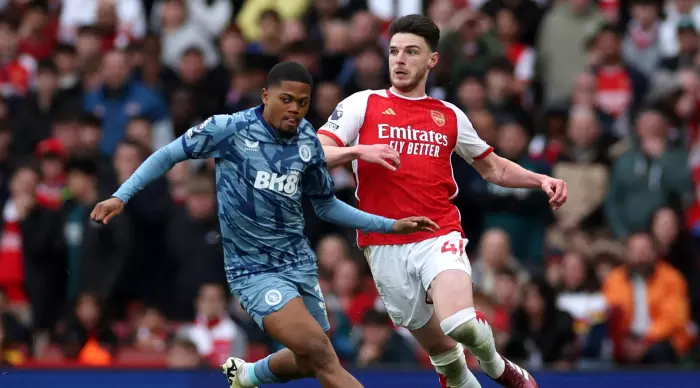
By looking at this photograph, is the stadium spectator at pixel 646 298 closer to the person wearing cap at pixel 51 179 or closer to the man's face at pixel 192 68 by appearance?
the man's face at pixel 192 68

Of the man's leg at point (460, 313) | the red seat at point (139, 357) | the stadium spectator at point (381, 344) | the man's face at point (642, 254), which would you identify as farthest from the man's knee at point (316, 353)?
the man's face at point (642, 254)

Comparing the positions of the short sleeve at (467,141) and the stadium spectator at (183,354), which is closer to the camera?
the short sleeve at (467,141)

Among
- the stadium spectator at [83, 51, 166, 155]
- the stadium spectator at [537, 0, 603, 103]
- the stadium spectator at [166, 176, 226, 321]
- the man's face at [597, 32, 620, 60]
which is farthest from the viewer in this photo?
the stadium spectator at [537, 0, 603, 103]

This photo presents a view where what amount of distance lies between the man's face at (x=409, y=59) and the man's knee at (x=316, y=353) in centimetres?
177

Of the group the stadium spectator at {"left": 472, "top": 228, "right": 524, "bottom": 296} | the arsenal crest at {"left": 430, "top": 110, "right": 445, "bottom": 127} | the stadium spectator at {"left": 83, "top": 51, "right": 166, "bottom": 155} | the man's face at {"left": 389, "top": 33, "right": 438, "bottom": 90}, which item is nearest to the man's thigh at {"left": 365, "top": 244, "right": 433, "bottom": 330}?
the arsenal crest at {"left": 430, "top": 110, "right": 445, "bottom": 127}

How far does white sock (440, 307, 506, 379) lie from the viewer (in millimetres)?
9953

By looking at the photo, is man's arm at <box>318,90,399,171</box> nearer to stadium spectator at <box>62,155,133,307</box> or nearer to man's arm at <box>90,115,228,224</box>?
man's arm at <box>90,115,228,224</box>

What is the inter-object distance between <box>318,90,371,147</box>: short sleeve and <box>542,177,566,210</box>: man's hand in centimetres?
126

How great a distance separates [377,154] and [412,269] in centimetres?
95

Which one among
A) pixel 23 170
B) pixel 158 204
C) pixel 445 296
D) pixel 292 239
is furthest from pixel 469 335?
pixel 23 170

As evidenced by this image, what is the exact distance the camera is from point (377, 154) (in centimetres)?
984

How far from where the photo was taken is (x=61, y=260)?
1523 centimetres

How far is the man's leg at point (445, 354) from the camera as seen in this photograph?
10.6 metres

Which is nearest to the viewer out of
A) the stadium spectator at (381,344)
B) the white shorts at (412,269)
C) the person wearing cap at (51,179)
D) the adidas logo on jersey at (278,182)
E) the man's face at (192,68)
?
the adidas logo on jersey at (278,182)
